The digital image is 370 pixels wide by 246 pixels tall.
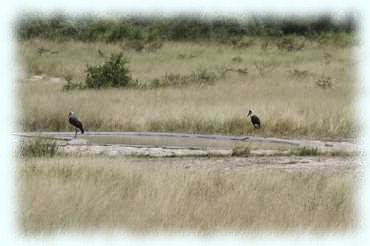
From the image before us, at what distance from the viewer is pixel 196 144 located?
15.6m

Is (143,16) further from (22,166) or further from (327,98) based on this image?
(22,166)

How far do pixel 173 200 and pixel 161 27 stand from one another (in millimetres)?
31976

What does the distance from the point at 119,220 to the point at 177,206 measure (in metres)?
0.76

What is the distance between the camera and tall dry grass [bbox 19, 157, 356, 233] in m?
7.62

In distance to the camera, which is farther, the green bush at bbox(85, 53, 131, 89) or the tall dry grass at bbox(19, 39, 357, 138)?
the green bush at bbox(85, 53, 131, 89)

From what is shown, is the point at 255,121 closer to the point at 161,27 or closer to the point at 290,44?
the point at 290,44

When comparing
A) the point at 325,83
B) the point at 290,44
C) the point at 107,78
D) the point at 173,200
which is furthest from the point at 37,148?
the point at 290,44

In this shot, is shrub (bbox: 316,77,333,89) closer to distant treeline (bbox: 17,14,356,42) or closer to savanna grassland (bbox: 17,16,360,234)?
savanna grassland (bbox: 17,16,360,234)

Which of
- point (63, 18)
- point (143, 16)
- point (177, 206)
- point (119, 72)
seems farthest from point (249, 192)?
point (143, 16)

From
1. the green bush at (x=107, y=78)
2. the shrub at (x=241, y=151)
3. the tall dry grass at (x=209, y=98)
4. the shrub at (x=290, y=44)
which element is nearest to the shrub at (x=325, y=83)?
the tall dry grass at (x=209, y=98)

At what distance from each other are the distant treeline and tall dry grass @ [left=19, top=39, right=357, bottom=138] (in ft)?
12.4

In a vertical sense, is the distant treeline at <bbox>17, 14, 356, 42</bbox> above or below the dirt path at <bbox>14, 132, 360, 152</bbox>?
above

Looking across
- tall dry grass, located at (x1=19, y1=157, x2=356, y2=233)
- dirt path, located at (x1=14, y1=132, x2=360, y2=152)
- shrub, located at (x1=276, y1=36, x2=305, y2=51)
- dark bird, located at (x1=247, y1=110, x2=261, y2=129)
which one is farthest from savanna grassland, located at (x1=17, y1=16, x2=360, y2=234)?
dirt path, located at (x1=14, y1=132, x2=360, y2=152)

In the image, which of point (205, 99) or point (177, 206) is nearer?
point (177, 206)
